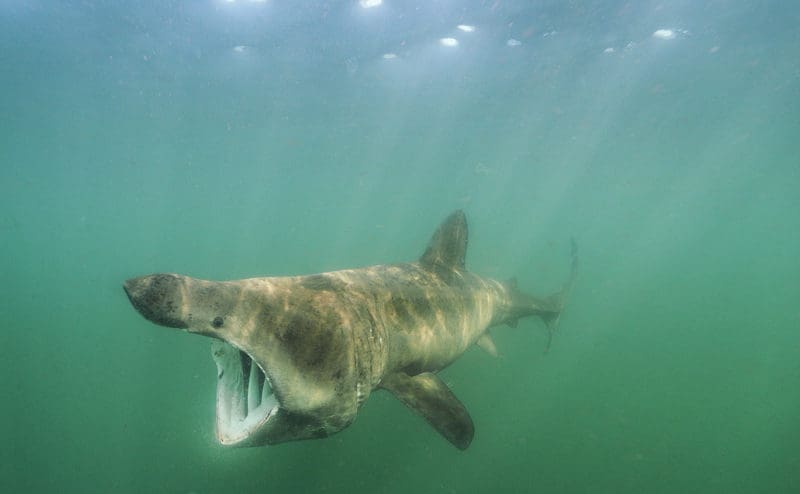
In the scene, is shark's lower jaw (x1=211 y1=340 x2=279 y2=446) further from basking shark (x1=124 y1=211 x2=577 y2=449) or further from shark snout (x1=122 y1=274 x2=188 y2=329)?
shark snout (x1=122 y1=274 x2=188 y2=329)

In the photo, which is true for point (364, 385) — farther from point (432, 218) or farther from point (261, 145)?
point (432, 218)

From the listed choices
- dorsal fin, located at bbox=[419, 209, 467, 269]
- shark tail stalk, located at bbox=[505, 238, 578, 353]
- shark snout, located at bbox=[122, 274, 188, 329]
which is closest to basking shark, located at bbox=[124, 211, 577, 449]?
shark snout, located at bbox=[122, 274, 188, 329]

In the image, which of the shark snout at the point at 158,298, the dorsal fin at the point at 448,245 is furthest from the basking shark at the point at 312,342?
the dorsal fin at the point at 448,245

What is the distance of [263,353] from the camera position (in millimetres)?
2625

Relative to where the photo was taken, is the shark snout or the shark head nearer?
the shark snout

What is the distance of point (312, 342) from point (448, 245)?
10.7ft

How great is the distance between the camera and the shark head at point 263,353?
2.36 m

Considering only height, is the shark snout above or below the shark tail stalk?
above

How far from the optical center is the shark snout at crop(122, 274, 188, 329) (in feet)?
7.29

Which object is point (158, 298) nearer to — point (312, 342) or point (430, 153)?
point (312, 342)

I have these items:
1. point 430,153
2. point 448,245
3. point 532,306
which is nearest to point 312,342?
point 448,245

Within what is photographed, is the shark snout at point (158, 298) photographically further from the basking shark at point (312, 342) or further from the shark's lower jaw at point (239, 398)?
the shark's lower jaw at point (239, 398)

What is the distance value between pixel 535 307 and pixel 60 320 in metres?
37.1

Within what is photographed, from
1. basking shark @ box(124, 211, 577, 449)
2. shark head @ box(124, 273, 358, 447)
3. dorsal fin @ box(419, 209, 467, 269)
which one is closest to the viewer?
shark head @ box(124, 273, 358, 447)
